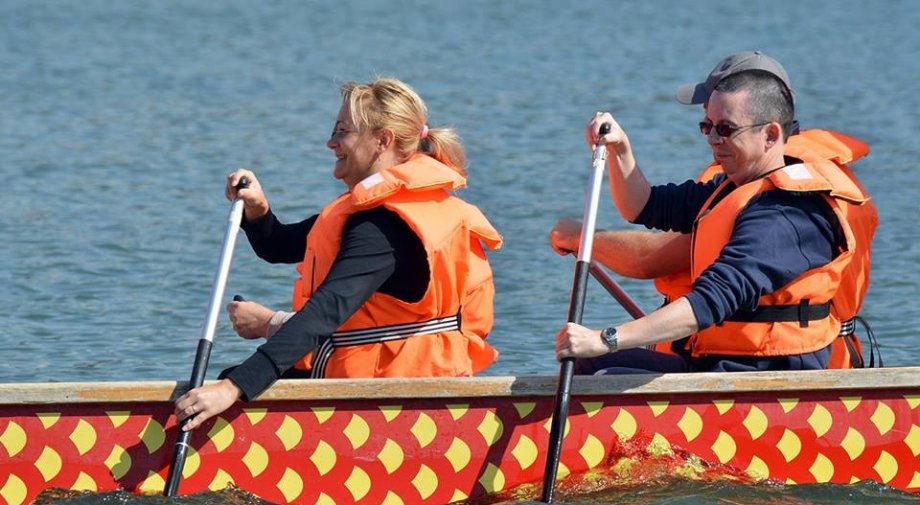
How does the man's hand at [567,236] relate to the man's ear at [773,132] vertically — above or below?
below

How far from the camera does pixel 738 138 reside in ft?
16.2

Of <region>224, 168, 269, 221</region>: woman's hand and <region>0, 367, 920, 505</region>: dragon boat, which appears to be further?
<region>224, 168, 269, 221</region>: woman's hand

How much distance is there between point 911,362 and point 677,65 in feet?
34.7

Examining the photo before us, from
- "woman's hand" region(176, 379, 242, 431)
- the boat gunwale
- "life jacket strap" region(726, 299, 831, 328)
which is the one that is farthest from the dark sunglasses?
"woman's hand" region(176, 379, 242, 431)

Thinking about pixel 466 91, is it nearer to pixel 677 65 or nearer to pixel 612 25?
pixel 677 65

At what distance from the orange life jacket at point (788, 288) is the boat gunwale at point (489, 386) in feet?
0.40

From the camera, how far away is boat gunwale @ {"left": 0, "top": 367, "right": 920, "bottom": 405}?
464 centimetres

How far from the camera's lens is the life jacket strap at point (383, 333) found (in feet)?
16.2

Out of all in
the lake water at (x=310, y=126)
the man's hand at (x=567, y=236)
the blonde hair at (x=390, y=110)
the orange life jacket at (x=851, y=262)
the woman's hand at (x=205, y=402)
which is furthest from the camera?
the lake water at (x=310, y=126)

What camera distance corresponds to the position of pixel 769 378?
4.88m

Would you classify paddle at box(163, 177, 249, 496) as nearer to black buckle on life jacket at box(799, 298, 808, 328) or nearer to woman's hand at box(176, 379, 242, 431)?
woman's hand at box(176, 379, 242, 431)

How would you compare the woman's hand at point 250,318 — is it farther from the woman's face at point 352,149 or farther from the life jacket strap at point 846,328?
the life jacket strap at point 846,328

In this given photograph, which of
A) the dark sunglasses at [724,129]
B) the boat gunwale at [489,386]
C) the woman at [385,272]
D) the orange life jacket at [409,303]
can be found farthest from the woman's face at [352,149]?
the dark sunglasses at [724,129]

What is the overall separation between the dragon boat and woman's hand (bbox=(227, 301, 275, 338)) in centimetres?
57
